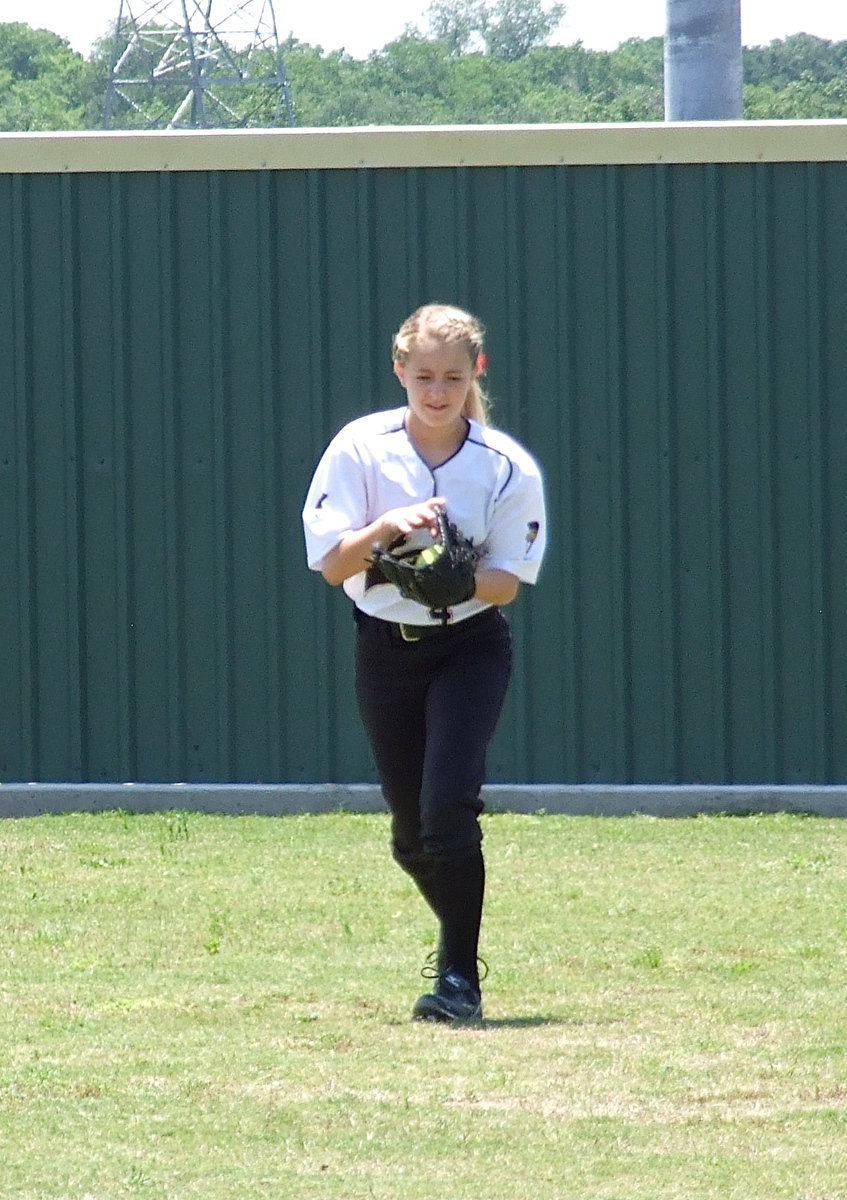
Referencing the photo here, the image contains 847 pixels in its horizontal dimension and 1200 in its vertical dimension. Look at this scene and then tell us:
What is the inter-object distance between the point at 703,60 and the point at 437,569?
706 centimetres

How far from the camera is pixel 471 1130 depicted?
13.9ft

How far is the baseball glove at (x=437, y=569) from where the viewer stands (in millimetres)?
A: 5105

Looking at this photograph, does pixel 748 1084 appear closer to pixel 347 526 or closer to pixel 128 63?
pixel 347 526

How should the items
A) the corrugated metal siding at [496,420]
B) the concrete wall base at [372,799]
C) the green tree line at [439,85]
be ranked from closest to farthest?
1. the concrete wall base at [372,799]
2. the corrugated metal siding at [496,420]
3. the green tree line at [439,85]

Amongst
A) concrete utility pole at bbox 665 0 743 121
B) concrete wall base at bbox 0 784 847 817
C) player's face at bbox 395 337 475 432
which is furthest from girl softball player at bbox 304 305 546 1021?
concrete utility pole at bbox 665 0 743 121

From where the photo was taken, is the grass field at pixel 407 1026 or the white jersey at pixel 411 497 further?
the white jersey at pixel 411 497

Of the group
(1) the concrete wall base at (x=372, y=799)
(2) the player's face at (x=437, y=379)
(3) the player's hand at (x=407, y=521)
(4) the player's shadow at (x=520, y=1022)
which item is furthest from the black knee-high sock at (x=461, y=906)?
(1) the concrete wall base at (x=372, y=799)

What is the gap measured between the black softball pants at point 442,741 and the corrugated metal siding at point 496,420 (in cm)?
389

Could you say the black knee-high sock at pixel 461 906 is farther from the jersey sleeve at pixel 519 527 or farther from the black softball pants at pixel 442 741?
the jersey sleeve at pixel 519 527

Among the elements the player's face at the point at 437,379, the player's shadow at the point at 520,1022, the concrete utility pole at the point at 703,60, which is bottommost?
the player's shadow at the point at 520,1022

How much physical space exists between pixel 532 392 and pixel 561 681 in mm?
1365

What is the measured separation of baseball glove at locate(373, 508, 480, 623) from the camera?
5105 mm

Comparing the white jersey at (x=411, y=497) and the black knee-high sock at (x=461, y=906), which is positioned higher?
the white jersey at (x=411, y=497)

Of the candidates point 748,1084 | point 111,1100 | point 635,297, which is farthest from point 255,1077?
point 635,297
